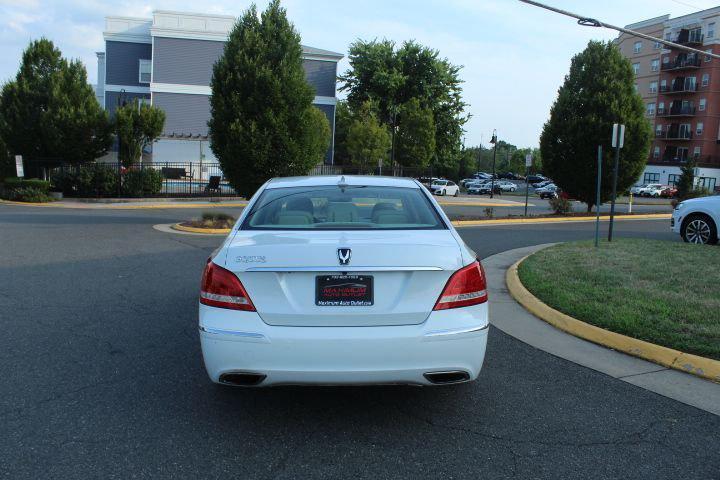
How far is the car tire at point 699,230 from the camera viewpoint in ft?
40.3

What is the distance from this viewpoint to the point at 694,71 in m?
68.4

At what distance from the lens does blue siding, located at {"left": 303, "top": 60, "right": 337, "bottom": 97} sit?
45.7 meters

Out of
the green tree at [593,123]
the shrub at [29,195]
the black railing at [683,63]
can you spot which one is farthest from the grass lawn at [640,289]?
the black railing at [683,63]

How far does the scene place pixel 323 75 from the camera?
4616 cm

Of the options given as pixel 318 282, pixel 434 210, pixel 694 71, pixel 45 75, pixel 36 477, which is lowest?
pixel 36 477

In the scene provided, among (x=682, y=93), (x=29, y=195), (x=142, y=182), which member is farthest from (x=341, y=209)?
(x=682, y=93)

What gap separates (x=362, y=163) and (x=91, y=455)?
4242 centimetres

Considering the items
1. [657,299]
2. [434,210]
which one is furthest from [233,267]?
[657,299]

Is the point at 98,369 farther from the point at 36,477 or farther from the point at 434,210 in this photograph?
the point at 434,210

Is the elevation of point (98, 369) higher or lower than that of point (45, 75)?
lower

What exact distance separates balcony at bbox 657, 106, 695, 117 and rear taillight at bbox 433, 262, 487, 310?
2970 inches

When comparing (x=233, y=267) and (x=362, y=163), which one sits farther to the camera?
(x=362, y=163)

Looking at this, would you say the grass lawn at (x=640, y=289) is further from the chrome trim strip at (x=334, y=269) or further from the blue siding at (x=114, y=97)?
the blue siding at (x=114, y=97)

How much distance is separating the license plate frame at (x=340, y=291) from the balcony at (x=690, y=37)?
76.5 meters
